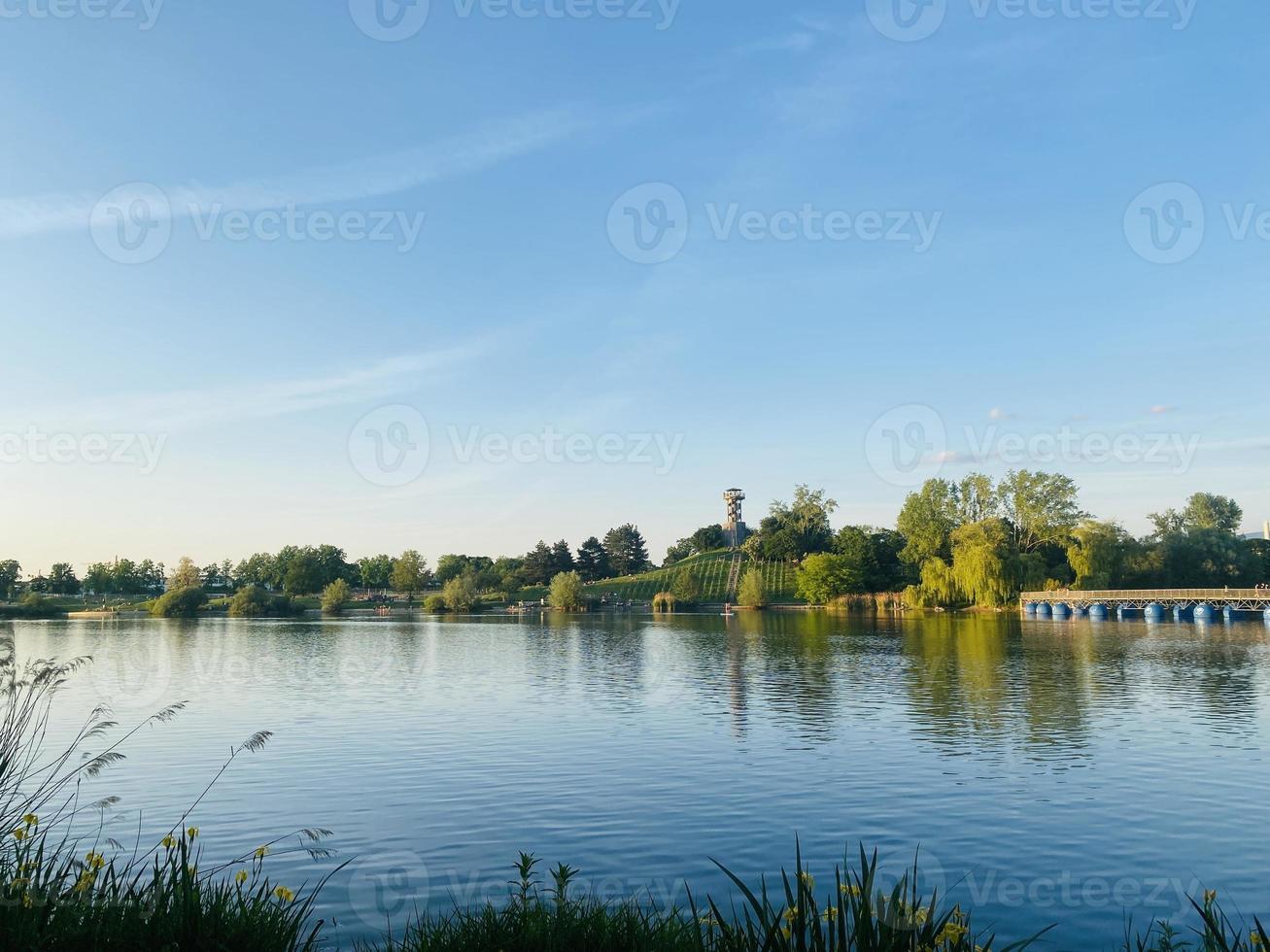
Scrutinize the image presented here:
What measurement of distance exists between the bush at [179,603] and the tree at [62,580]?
6958cm

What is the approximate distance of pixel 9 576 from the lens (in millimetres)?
170375

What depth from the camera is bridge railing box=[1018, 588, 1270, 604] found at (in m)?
83.7

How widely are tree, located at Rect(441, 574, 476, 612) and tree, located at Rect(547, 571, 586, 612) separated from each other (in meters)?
14.7

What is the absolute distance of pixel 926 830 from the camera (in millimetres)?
17125

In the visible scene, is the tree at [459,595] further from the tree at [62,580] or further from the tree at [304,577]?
the tree at [62,580]

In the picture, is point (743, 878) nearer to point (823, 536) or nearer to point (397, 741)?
point (397, 741)

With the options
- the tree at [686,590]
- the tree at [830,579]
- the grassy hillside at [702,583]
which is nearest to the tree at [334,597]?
the grassy hillside at [702,583]

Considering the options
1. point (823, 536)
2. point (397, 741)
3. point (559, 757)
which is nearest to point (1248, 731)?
point (559, 757)

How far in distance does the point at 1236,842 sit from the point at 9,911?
1852cm

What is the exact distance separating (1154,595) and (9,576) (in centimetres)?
18542

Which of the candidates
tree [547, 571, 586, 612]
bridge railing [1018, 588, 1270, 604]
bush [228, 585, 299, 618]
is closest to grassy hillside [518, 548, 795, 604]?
tree [547, 571, 586, 612]

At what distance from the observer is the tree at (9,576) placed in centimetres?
16638

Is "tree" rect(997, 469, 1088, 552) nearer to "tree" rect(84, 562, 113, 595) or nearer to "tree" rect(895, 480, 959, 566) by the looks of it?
"tree" rect(895, 480, 959, 566)

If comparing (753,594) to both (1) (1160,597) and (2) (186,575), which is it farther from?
(2) (186,575)
